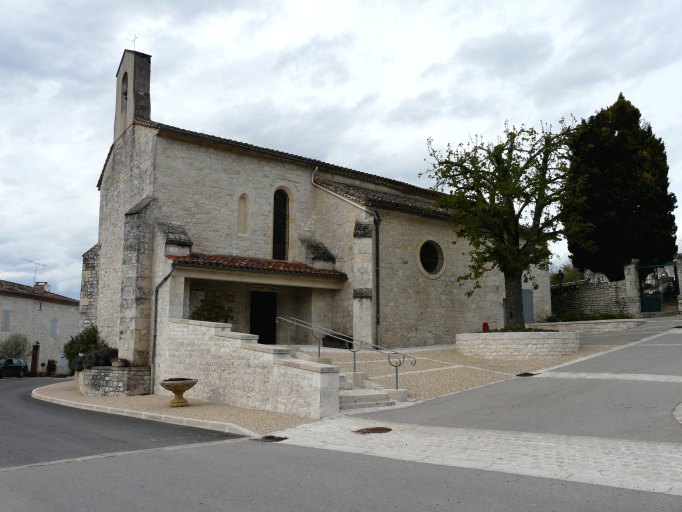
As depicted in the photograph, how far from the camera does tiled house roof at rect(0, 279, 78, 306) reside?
33.6 m

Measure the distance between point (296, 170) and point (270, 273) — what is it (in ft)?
16.6

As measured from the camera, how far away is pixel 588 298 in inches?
1094

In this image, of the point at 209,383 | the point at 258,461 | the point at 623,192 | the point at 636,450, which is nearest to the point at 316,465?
the point at 258,461

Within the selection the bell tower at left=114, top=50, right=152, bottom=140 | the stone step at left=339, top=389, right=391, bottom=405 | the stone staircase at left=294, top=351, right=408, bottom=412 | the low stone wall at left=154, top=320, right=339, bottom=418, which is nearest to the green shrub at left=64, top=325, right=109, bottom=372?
the low stone wall at left=154, top=320, right=339, bottom=418

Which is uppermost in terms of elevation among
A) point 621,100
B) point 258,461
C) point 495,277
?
point 621,100

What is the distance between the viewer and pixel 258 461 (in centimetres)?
702

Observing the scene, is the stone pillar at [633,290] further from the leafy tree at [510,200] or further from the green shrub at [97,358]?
the green shrub at [97,358]

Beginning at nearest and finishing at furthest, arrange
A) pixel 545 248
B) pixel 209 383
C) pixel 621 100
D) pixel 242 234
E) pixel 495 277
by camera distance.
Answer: pixel 209 383 → pixel 545 248 → pixel 242 234 → pixel 495 277 → pixel 621 100

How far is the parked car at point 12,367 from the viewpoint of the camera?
30.2 m

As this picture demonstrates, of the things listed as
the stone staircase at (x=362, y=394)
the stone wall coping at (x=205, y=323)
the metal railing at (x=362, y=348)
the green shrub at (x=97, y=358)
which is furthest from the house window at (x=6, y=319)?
the stone staircase at (x=362, y=394)

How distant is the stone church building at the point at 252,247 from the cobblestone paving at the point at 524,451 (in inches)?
340

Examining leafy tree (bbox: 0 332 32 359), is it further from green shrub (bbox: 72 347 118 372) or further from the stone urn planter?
the stone urn planter

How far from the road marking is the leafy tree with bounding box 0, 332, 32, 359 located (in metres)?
31.1

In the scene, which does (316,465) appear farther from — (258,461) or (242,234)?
(242,234)
